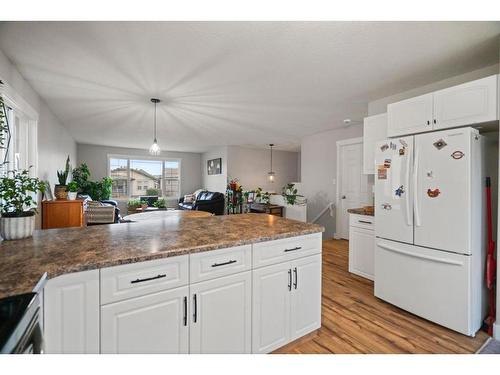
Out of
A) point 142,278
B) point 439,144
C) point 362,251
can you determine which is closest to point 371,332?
point 362,251

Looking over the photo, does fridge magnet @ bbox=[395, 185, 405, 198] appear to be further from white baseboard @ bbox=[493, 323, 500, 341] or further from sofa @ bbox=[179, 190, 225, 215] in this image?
sofa @ bbox=[179, 190, 225, 215]

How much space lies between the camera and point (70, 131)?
5.47m

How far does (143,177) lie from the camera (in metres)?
8.52

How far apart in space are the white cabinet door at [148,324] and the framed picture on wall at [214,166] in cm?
693

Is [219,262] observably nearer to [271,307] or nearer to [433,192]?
[271,307]

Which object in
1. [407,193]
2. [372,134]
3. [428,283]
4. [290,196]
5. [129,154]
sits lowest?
[428,283]

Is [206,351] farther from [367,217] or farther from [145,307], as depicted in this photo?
[367,217]

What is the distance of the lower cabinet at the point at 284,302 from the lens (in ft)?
5.16

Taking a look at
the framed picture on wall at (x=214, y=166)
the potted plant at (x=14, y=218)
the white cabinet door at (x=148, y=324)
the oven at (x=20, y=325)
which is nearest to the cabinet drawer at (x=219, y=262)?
the white cabinet door at (x=148, y=324)

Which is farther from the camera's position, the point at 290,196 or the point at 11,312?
the point at 290,196

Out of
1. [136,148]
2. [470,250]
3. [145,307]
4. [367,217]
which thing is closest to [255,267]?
[145,307]

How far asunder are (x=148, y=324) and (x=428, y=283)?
7.40 ft

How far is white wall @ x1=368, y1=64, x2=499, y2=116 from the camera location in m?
2.38

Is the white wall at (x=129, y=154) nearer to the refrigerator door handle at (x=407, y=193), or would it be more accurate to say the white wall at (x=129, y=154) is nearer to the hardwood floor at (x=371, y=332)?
the hardwood floor at (x=371, y=332)
